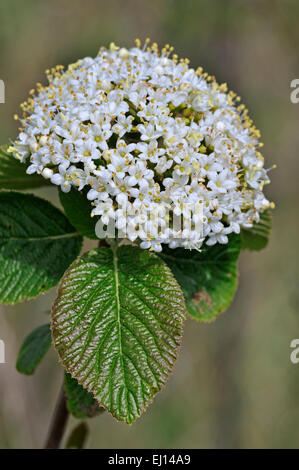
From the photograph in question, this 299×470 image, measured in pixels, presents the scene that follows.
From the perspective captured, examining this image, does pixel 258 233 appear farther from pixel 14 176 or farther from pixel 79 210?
pixel 14 176

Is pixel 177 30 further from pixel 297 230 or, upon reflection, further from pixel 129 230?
pixel 129 230

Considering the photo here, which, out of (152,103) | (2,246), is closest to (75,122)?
(152,103)

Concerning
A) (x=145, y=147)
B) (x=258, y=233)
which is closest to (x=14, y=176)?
(x=145, y=147)

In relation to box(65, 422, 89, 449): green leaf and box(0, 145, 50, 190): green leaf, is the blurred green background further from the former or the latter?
box(0, 145, 50, 190): green leaf

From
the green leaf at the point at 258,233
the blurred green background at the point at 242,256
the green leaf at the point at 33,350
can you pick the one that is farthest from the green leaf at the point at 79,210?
the blurred green background at the point at 242,256

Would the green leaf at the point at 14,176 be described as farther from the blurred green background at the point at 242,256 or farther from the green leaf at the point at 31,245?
the blurred green background at the point at 242,256
